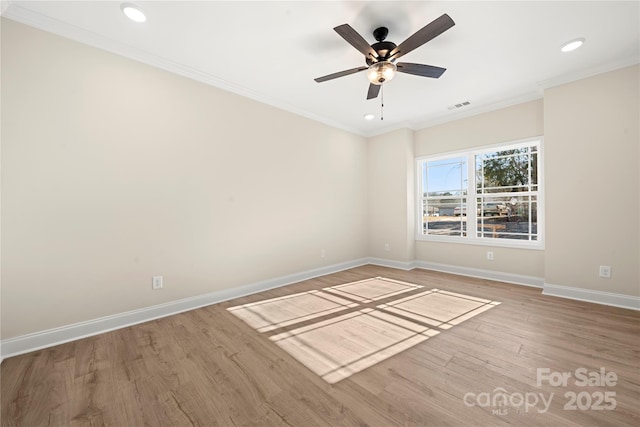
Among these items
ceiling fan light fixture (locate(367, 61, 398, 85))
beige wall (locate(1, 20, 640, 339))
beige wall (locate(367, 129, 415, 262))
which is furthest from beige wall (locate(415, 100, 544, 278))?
ceiling fan light fixture (locate(367, 61, 398, 85))

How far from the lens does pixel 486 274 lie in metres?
4.19

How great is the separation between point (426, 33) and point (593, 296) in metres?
3.66

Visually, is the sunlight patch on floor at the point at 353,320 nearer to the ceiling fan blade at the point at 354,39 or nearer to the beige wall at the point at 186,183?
the beige wall at the point at 186,183

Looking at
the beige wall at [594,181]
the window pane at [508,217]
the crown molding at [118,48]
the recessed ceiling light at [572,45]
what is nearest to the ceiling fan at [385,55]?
the recessed ceiling light at [572,45]

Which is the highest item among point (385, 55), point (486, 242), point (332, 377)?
point (385, 55)

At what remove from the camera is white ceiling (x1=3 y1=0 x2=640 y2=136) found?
211 cm

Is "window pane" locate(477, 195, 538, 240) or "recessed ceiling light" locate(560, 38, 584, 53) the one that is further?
"window pane" locate(477, 195, 538, 240)

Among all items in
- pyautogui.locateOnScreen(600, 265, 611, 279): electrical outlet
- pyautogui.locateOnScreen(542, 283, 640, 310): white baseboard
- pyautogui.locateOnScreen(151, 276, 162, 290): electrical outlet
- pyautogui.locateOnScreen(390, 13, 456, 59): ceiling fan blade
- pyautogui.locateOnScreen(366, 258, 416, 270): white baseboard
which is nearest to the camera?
pyautogui.locateOnScreen(390, 13, 456, 59): ceiling fan blade

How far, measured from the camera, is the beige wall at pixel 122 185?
2.12 meters

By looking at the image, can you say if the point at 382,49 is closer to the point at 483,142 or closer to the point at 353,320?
the point at 353,320

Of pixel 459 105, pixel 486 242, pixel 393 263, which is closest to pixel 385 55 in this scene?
pixel 459 105

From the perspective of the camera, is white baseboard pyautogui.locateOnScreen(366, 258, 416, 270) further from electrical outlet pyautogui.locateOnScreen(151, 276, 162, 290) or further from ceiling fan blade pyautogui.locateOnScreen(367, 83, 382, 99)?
electrical outlet pyautogui.locateOnScreen(151, 276, 162, 290)

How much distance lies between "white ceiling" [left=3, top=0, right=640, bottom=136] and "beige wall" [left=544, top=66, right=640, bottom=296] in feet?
1.10

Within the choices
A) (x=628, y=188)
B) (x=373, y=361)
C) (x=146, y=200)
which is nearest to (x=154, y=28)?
(x=146, y=200)
